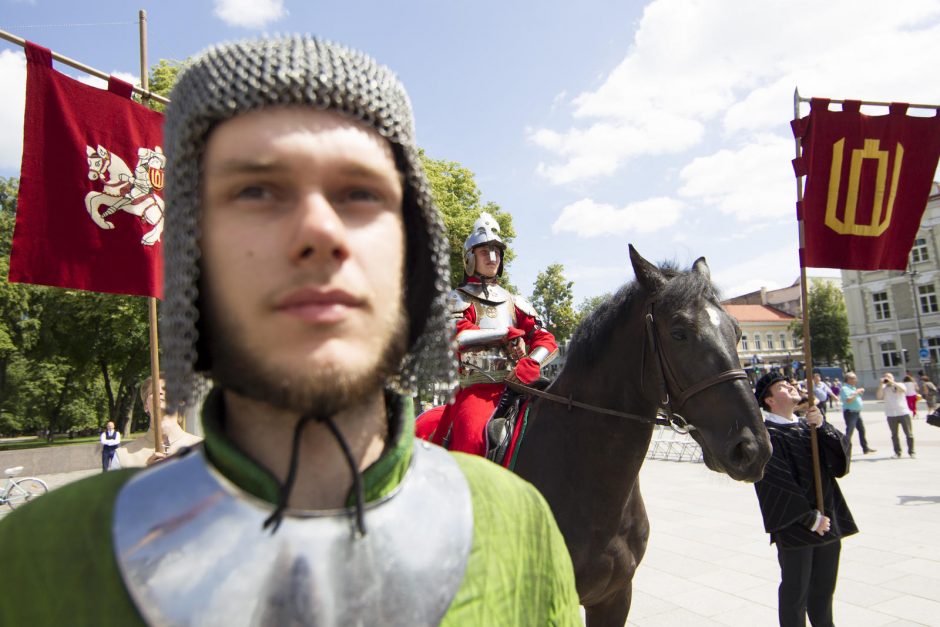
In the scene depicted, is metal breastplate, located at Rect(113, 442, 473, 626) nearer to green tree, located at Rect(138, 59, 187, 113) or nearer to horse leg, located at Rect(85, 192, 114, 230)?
horse leg, located at Rect(85, 192, 114, 230)

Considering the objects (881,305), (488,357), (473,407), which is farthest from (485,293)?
(881,305)

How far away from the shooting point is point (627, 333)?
3.43 meters

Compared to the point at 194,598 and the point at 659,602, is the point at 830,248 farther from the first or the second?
the point at 194,598

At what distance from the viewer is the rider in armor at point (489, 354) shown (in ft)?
12.5

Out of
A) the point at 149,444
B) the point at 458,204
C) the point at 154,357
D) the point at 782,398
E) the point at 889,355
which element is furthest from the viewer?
the point at 889,355

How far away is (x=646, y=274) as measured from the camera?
3383mm

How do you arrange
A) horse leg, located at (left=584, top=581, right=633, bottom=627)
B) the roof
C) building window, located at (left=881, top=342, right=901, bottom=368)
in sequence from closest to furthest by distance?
horse leg, located at (left=584, top=581, right=633, bottom=627), building window, located at (left=881, top=342, right=901, bottom=368), the roof

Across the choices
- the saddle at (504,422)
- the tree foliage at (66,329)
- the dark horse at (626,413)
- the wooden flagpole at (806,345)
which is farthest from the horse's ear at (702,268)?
the tree foliage at (66,329)

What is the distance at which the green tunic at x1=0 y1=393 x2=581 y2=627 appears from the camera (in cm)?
83

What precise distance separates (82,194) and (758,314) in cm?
7911

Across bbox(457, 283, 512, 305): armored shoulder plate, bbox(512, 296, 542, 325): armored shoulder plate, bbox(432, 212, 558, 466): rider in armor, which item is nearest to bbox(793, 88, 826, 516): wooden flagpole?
bbox(432, 212, 558, 466): rider in armor

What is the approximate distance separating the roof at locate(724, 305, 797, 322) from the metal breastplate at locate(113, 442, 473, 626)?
76693 millimetres

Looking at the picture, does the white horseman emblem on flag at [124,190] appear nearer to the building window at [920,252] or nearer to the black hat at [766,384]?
the black hat at [766,384]

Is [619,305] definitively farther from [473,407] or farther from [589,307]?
[589,307]
